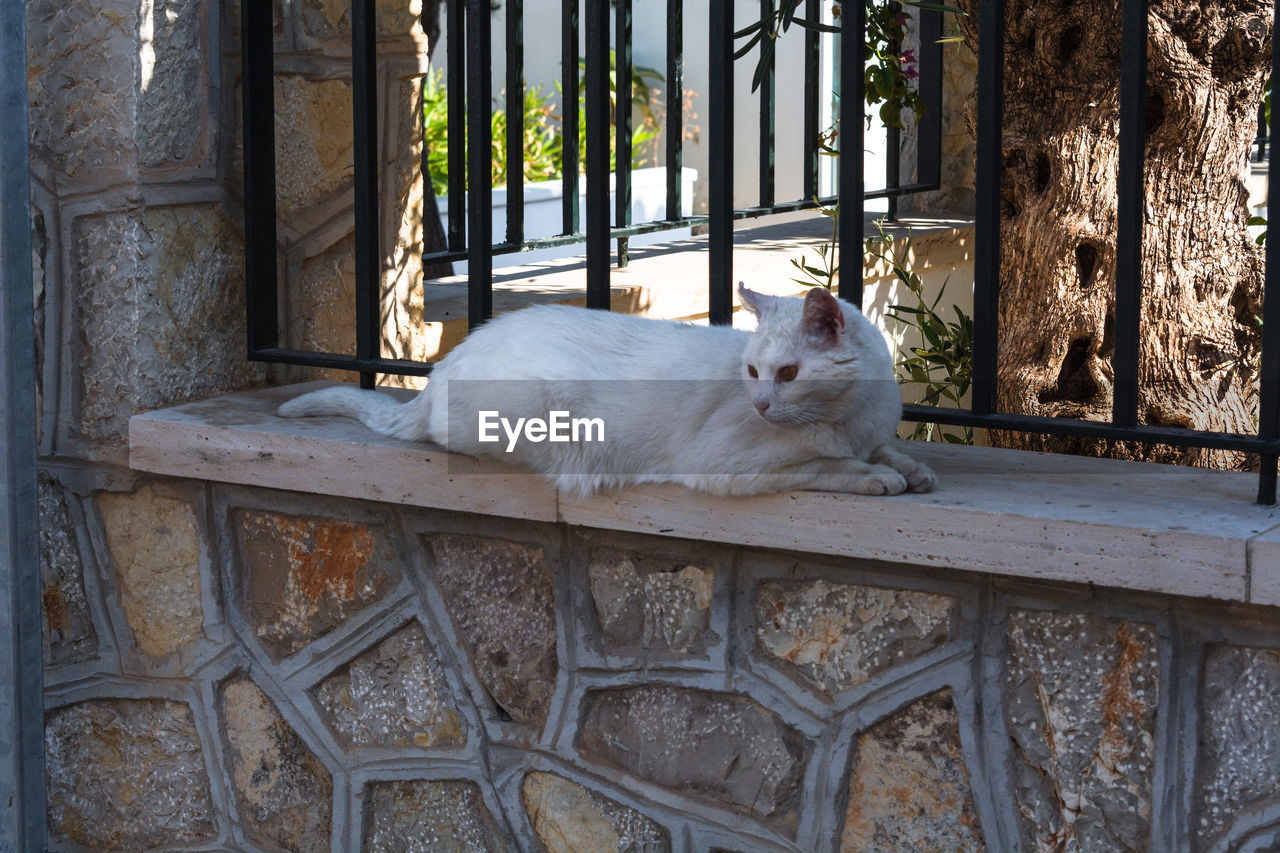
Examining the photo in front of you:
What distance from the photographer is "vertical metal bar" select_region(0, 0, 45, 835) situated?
2215mm

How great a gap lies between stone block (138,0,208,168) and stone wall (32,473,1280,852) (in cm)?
62

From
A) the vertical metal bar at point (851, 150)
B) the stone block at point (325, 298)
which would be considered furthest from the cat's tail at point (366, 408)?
the vertical metal bar at point (851, 150)

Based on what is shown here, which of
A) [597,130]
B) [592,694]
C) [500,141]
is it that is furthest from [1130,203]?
[500,141]

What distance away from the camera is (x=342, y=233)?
8.62ft

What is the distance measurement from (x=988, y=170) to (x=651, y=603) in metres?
0.85

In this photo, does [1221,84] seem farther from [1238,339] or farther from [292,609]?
[292,609]

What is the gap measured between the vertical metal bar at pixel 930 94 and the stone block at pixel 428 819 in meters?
2.08

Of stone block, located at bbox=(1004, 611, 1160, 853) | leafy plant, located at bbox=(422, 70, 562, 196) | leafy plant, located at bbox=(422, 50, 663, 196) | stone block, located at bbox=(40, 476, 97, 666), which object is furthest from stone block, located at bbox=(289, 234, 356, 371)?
leafy plant, located at bbox=(422, 70, 562, 196)

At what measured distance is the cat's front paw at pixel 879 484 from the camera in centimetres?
188

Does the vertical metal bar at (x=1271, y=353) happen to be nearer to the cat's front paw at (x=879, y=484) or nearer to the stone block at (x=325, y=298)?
the cat's front paw at (x=879, y=484)

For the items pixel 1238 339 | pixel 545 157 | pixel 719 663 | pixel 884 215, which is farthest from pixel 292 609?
pixel 545 157

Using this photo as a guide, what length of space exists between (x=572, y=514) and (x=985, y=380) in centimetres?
68

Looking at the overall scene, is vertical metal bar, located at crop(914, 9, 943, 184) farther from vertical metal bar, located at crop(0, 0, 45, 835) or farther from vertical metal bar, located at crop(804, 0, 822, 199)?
vertical metal bar, located at crop(0, 0, 45, 835)

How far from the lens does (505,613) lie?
222cm
